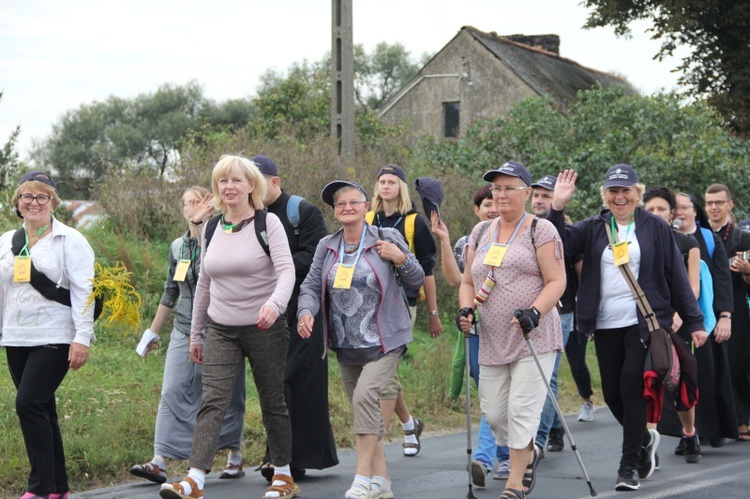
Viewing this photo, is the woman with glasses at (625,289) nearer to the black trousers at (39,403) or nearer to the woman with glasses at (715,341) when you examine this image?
the woman with glasses at (715,341)

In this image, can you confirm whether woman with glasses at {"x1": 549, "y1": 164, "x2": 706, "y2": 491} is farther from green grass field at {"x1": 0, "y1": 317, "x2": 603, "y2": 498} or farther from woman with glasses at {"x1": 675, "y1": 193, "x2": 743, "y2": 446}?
green grass field at {"x1": 0, "y1": 317, "x2": 603, "y2": 498}

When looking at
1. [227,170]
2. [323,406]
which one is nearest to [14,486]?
[323,406]

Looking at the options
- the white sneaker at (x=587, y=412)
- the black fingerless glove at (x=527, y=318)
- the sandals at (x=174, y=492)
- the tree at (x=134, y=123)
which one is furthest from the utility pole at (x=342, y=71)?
the tree at (x=134, y=123)

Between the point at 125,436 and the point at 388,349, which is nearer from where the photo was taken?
the point at 388,349

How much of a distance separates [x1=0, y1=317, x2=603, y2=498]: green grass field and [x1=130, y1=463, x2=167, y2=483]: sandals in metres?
0.41

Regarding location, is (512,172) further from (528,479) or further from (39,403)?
(39,403)

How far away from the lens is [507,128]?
20.8 metres

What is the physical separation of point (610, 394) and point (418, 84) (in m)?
38.2

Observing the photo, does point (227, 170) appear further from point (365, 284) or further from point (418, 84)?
point (418, 84)

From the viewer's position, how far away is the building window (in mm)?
43969

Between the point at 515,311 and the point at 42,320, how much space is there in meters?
2.81

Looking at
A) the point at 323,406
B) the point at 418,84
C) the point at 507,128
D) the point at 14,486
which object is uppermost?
the point at 418,84

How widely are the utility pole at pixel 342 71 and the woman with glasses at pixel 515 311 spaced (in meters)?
9.87

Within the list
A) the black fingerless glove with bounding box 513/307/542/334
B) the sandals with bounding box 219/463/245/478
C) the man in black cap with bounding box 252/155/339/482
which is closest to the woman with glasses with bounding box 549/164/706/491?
the black fingerless glove with bounding box 513/307/542/334
